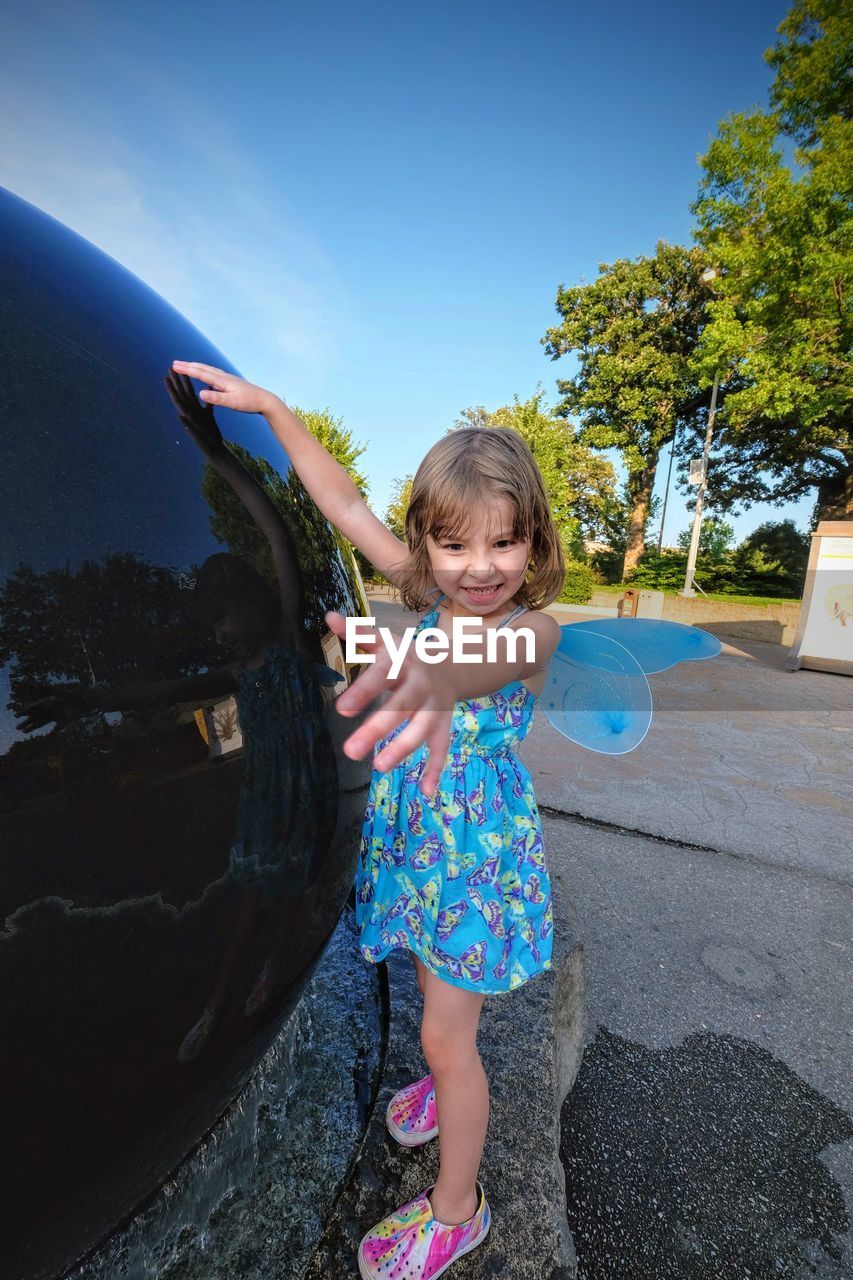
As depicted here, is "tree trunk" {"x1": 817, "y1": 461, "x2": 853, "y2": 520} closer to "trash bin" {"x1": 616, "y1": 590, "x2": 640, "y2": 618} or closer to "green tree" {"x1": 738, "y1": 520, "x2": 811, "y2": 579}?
"green tree" {"x1": 738, "y1": 520, "x2": 811, "y2": 579}

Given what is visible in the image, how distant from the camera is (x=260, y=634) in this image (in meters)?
0.99

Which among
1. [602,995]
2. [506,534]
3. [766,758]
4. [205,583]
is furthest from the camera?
[766,758]

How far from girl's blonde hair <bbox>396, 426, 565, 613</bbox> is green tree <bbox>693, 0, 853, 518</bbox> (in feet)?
53.7

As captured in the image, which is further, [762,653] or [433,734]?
[762,653]

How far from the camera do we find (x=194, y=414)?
1.05 m

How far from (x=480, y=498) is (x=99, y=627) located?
668 millimetres

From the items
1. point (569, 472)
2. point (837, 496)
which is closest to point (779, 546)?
point (837, 496)

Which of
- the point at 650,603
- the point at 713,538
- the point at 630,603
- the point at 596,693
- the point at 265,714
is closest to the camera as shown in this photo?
the point at 265,714

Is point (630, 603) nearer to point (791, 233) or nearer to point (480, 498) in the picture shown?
point (791, 233)

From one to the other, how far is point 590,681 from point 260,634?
81cm

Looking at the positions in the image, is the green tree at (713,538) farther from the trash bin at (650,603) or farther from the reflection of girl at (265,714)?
the reflection of girl at (265,714)

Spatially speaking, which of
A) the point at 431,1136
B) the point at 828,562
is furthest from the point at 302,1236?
the point at 828,562

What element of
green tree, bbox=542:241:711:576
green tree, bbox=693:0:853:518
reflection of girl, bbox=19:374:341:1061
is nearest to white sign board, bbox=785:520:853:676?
green tree, bbox=693:0:853:518

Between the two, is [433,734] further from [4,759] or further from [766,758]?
Result: [766,758]
